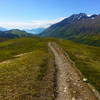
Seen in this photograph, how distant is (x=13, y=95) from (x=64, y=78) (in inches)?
394

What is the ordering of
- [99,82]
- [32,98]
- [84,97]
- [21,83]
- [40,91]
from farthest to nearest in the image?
[99,82]
[21,83]
[40,91]
[84,97]
[32,98]

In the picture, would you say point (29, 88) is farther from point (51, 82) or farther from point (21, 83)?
point (51, 82)

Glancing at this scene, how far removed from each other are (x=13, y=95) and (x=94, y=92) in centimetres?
1075

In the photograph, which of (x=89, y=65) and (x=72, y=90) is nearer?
(x=72, y=90)

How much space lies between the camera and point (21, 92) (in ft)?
50.8

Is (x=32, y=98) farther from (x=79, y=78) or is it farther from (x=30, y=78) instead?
(x=79, y=78)

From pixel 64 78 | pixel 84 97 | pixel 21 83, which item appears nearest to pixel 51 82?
pixel 64 78

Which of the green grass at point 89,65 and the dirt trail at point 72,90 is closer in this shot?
the dirt trail at point 72,90

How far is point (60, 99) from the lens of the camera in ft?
47.1

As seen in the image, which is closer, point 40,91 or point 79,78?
point 40,91

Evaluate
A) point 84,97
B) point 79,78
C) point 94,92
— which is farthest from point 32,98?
point 79,78

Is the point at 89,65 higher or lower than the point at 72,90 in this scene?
lower

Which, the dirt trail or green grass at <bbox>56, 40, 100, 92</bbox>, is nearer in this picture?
the dirt trail

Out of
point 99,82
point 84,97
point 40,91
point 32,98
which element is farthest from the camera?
point 99,82
